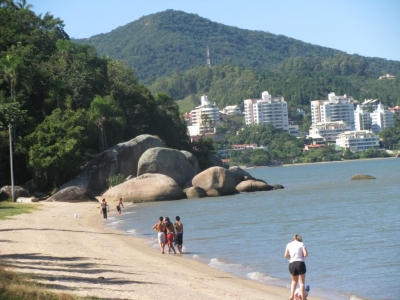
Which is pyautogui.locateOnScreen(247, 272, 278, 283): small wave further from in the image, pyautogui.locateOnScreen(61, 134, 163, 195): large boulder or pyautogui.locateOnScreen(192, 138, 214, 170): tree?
pyautogui.locateOnScreen(192, 138, 214, 170): tree

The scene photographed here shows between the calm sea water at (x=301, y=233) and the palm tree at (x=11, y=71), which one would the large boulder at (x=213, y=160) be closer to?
the calm sea water at (x=301, y=233)

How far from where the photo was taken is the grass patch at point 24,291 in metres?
11.8

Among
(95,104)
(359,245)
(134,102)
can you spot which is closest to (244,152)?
(134,102)

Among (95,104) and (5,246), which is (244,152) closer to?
(95,104)

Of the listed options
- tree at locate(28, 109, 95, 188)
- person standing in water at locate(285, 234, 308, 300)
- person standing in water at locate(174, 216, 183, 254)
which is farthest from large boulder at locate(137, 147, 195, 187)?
person standing in water at locate(285, 234, 308, 300)

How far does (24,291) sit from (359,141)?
16988cm

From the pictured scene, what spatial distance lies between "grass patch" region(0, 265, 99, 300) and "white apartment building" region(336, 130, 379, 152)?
167 metres

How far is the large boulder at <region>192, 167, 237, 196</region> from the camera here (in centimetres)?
5206

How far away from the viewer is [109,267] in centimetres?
1848

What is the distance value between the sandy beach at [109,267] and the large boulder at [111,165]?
75.3 feet

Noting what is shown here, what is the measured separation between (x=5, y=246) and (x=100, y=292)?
305 inches

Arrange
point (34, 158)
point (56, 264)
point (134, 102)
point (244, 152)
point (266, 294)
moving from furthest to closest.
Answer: point (244, 152) < point (134, 102) < point (34, 158) < point (56, 264) < point (266, 294)

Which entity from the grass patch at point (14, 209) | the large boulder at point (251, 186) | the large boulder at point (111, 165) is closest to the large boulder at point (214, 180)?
the large boulder at point (251, 186)

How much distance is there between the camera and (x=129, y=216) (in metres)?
38.5
